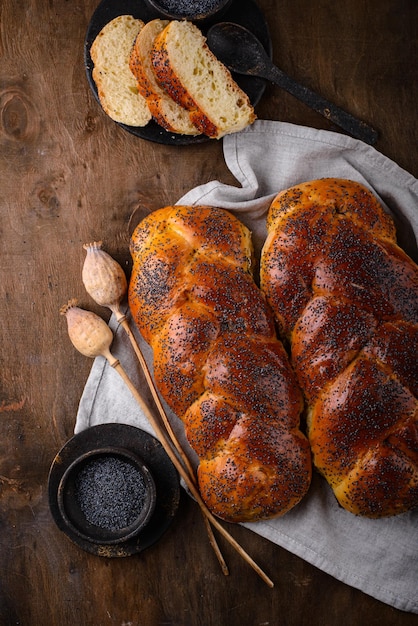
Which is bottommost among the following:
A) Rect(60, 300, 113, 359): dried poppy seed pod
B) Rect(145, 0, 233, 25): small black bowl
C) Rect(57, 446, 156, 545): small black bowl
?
Rect(57, 446, 156, 545): small black bowl

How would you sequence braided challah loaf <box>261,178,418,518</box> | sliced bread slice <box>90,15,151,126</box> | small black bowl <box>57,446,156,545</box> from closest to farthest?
braided challah loaf <box>261,178,418,518</box> → small black bowl <box>57,446,156,545</box> → sliced bread slice <box>90,15,151,126</box>

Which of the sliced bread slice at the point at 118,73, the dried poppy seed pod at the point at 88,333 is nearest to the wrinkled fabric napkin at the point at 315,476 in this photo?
the dried poppy seed pod at the point at 88,333

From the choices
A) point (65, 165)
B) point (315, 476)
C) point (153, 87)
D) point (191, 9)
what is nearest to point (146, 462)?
point (315, 476)

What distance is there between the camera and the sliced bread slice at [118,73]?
96.3 inches

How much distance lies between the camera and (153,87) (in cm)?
238

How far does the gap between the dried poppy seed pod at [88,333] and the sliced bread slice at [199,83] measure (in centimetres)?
89

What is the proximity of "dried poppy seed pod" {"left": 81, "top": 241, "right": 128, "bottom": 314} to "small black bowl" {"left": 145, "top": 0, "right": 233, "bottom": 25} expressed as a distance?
953 millimetres

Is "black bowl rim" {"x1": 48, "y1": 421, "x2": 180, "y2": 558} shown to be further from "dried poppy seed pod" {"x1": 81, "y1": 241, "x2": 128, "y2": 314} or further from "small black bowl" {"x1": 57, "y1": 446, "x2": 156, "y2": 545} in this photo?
"dried poppy seed pod" {"x1": 81, "y1": 241, "x2": 128, "y2": 314}

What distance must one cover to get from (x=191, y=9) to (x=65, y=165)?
0.82 metres

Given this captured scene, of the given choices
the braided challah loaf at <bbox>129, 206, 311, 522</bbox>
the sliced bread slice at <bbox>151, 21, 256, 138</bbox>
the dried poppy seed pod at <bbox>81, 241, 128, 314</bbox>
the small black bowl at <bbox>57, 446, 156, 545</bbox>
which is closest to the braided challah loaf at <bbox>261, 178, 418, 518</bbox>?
the braided challah loaf at <bbox>129, 206, 311, 522</bbox>

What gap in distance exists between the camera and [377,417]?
212 cm

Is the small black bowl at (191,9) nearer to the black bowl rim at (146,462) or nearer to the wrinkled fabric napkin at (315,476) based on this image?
the wrinkled fabric napkin at (315,476)

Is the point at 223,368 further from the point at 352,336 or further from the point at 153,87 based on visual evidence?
the point at 153,87

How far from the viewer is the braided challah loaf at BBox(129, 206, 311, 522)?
85.0 inches
